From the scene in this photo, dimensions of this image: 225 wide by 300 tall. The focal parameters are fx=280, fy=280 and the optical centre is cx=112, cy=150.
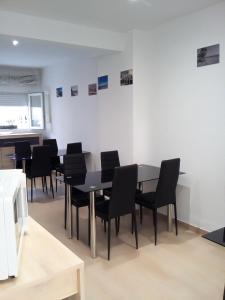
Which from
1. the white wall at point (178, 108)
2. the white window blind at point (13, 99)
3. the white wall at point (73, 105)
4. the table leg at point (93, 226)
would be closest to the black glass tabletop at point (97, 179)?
the table leg at point (93, 226)

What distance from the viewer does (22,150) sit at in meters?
5.52

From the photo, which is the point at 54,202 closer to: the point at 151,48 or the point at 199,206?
the point at 199,206

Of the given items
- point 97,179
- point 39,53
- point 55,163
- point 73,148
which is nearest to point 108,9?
point 97,179

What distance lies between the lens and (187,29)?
11.3 ft

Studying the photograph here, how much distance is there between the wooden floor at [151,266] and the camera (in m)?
2.36

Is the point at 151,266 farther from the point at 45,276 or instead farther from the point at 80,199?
the point at 45,276

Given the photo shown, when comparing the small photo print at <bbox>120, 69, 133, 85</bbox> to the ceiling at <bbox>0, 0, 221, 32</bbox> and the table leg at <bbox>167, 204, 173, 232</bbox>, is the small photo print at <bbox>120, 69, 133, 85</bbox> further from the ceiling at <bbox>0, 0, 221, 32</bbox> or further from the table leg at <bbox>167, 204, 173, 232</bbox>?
the table leg at <bbox>167, 204, 173, 232</bbox>

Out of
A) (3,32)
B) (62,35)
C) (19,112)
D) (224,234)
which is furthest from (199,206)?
(19,112)

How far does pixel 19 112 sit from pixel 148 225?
505 centimetres

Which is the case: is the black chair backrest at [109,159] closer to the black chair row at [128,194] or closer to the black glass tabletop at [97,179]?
the black glass tabletop at [97,179]

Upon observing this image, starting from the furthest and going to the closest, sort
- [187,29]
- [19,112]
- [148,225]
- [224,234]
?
[19,112] < [148,225] < [187,29] < [224,234]

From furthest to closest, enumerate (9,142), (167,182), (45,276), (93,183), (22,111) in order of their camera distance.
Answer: (22,111) < (9,142) < (167,182) < (93,183) < (45,276)

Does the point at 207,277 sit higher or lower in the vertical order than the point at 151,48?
lower

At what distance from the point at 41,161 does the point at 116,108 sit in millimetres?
1633
